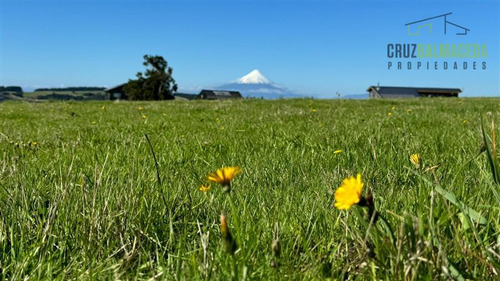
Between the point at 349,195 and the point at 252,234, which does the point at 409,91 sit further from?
the point at 349,195

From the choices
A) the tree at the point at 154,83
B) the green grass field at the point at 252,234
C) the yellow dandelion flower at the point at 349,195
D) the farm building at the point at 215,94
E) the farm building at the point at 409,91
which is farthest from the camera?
the farm building at the point at 215,94

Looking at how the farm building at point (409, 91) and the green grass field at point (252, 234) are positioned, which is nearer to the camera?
the green grass field at point (252, 234)

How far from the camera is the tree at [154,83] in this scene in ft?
305

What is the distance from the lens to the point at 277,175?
305 cm

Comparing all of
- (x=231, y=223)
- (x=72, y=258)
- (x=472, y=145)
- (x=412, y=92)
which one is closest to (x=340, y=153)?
(x=472, y=145)

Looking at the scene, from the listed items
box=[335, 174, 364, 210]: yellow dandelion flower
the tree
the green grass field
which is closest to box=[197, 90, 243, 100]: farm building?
the tree

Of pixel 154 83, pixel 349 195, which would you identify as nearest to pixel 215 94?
pixel 154 83

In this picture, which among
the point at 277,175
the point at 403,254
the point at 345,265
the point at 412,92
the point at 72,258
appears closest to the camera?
the point at 403,254

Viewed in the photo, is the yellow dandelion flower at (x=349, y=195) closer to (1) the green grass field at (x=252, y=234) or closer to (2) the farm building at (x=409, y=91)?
(1) the green grass field at (x=252, y=234)

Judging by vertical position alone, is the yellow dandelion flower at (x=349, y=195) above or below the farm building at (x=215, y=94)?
below

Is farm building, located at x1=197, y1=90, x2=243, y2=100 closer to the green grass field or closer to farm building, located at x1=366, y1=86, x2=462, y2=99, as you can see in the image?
farm building, located at x1=366, y1=86, x2=462, y2=99

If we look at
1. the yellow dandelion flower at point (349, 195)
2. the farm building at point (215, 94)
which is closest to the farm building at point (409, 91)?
the farm building at point (215, 94)

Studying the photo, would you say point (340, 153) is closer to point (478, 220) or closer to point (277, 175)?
point (277, 175)

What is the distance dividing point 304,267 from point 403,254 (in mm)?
376
